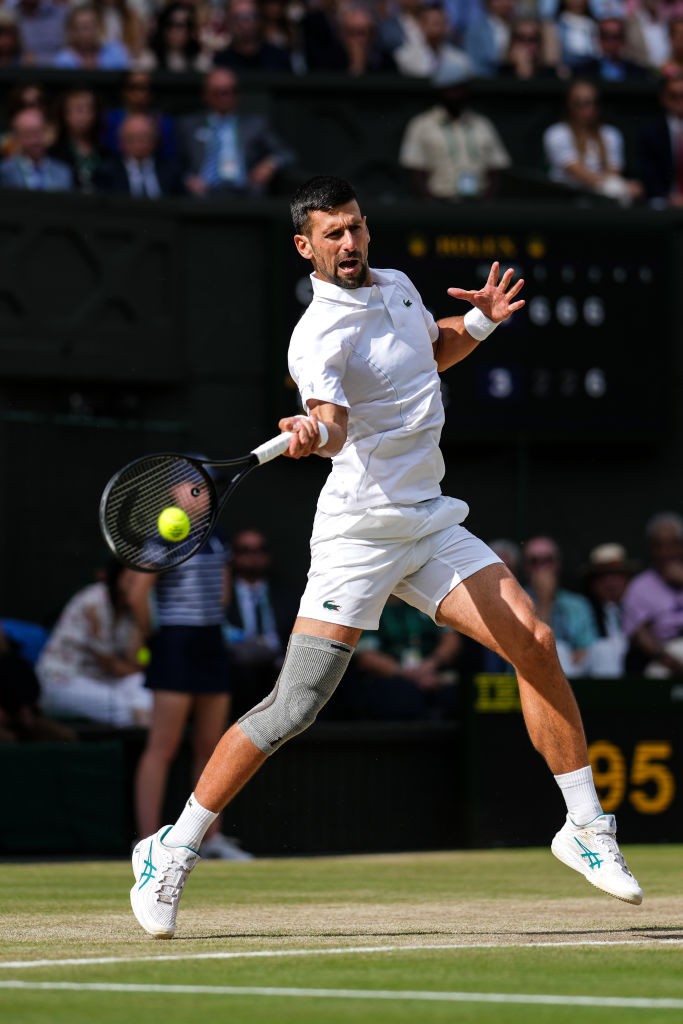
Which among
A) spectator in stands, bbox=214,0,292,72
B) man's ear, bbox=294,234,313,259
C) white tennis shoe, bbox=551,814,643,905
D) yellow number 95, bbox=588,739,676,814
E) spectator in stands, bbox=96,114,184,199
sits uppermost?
man's ear, bbox=294,234,313,259

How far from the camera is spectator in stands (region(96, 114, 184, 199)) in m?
12.6

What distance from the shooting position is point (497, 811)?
11000mm

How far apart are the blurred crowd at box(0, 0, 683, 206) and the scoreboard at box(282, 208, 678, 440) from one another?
515mm

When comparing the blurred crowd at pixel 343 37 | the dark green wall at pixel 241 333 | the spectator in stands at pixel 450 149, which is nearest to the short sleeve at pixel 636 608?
the dark green wall at pixel 241 333

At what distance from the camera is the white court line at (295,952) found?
4805mm

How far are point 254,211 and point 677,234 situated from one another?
3.07 metres

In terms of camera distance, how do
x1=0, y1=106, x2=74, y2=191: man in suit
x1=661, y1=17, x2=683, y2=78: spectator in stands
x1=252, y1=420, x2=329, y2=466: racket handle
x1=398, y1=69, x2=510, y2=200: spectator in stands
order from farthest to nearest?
1. x1=661, y1=17, x2=683, y2=78: spectator in stands
2. x1=398, y1=69, x2=510, y2=200: spectator in stands
3. x1=0, y1=106, x2=74, y2=191: man in suit
4. x1=252, y1=420, x2=329, y2=466: racket handle

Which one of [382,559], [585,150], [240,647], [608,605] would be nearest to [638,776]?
[608,605]

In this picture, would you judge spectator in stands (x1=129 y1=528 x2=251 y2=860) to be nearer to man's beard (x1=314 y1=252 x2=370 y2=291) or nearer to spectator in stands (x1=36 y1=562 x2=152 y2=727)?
spectator in stands (x1=36 y1=562 x2=152 y2=727)

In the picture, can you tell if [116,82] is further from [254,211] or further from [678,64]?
[678,64]

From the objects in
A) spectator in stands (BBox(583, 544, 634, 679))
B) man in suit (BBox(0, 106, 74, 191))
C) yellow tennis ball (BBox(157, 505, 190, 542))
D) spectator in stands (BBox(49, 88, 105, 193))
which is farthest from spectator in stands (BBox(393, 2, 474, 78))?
yellow tennis ball (BBox(157, 505, 190, 542))

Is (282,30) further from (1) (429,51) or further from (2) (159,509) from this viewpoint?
(2) (159,509)

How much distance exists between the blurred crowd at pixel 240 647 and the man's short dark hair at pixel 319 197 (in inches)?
158

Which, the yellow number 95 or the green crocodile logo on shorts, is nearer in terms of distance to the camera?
the green crocodile logo on shorts
